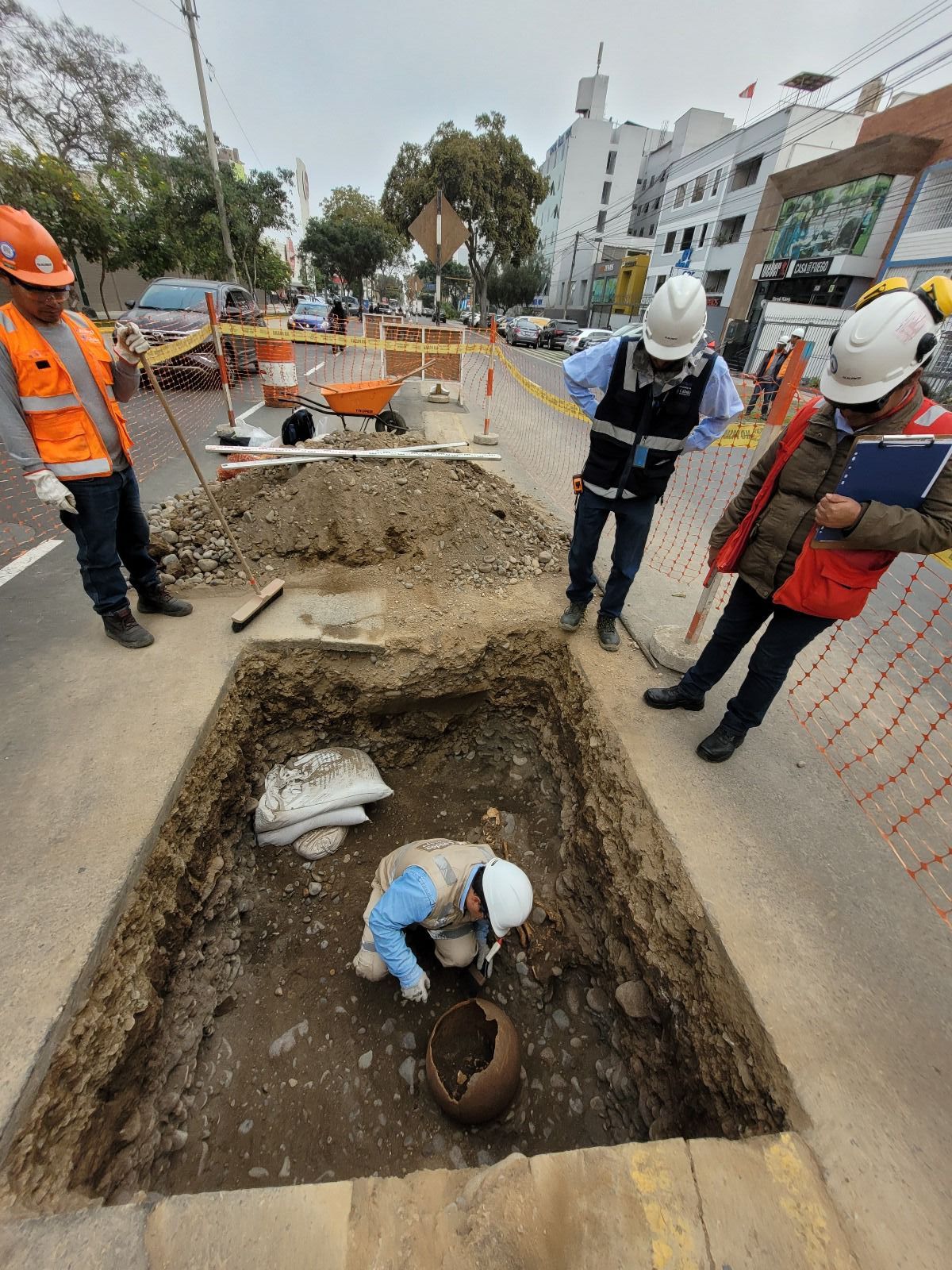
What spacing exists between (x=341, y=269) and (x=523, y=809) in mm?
42720

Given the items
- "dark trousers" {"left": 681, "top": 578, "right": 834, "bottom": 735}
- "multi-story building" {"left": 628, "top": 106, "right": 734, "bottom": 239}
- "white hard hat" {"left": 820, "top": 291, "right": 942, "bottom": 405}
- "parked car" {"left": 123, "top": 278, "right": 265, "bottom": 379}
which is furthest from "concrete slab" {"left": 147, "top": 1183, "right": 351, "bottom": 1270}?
"multi-story building" {"left": 628, "top": 106, "right": 734, "bottom": 239}

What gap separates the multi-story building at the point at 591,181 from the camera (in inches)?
1943

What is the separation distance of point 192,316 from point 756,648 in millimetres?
11205

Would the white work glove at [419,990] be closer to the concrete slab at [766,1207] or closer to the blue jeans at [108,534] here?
the concrete slab at [766,1207]

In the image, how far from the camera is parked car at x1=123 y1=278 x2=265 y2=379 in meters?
9.21

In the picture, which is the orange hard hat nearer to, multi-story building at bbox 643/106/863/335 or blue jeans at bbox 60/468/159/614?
blue jeans at bbox 60/468/159/614

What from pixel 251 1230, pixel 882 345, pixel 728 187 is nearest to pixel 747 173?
pixel 728 187

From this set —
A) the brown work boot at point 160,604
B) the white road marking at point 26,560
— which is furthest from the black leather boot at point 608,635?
the white road marking at point 26,560

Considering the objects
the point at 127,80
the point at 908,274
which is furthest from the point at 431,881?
the point at 127,80

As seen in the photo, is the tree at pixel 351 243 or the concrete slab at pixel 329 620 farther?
the tree at pixel 351 243

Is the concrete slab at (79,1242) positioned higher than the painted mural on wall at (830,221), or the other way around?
the painted mural on wall at (830,221)

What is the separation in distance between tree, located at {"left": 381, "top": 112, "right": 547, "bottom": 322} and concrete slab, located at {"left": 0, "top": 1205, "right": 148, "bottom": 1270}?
31.2 metres

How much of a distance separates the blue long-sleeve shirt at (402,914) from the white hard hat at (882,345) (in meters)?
2.47

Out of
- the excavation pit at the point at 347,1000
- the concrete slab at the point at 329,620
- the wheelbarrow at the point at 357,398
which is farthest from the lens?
the wheelbarrow at the point at 357,398
